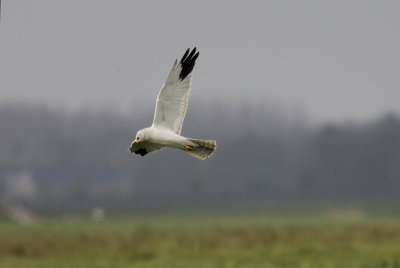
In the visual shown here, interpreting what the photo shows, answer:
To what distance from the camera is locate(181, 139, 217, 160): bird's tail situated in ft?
22.6

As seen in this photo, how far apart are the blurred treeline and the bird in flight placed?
255 feet

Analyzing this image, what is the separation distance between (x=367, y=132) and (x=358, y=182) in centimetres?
498

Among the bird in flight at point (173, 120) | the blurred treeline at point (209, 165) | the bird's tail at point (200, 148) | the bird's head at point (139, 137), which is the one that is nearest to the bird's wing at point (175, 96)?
the bird in flight at point (173, 120)

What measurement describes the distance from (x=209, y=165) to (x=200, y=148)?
3826 inches

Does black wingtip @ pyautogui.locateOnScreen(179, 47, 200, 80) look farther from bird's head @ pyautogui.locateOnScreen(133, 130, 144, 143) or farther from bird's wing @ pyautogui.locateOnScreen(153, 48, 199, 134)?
bird's head @ pyautogui.locateOnScreen(133, 130, 144, 143)

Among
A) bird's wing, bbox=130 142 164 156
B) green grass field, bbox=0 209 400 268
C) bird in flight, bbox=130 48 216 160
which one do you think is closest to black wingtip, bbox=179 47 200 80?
bird in flight, bbox=130 48 216 160

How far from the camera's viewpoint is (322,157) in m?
93.7

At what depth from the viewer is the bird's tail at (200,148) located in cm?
689

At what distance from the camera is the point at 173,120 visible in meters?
6.92

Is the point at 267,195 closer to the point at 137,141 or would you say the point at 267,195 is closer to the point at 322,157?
the point at 322,157

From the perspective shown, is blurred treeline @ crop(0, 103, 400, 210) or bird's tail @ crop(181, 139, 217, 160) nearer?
bird's tail @ crop(181, 139, 217, 160)

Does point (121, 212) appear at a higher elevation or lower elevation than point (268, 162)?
lower

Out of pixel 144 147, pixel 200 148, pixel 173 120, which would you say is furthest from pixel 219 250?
pixel 144 147

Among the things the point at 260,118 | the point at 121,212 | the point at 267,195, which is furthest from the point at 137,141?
the point at 260,118
